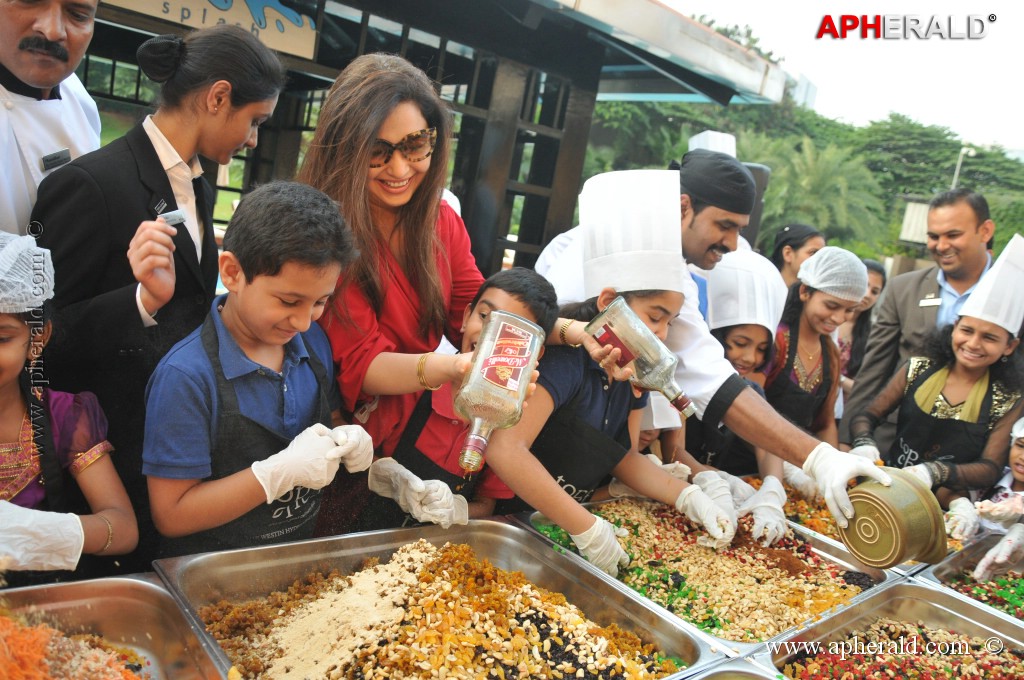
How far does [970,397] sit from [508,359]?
2.63 m

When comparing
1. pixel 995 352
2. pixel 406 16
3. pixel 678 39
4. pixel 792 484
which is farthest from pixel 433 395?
pixel 678 39

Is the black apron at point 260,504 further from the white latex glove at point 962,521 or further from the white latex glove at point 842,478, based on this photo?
the white latex glove at point 962,521

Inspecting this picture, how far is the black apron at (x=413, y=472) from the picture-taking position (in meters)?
1.98

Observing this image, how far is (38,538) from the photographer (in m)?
1.30

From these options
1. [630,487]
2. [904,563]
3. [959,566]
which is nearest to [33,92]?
[630,487]

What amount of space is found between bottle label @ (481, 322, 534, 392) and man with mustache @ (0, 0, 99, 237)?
109cm

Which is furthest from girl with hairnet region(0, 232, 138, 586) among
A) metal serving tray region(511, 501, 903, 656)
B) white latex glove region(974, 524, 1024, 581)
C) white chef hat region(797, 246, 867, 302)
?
white chef hat region(797, 246, 867, 302)

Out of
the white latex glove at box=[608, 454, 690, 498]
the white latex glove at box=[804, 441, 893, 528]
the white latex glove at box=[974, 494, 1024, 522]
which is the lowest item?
the white latex glove at box=[608, 454, 690, 498]

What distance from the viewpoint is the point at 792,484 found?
282 centimetres

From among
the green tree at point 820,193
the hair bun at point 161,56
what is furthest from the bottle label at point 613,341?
the green tree at point 820,193

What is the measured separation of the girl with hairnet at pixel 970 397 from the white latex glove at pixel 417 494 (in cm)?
→ 193

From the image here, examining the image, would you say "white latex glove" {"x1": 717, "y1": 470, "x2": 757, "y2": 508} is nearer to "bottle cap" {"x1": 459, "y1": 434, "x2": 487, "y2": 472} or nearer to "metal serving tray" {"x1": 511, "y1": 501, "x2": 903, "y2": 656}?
"metal serving tray" {"x1": 511, "y1": 501, "x2": 903, "y2": 656}

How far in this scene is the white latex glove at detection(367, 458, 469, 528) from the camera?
1.83m

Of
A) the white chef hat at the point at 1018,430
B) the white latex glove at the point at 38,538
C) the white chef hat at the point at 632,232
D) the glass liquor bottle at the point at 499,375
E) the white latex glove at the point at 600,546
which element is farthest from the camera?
the white chef hat at the point at 1018,430
